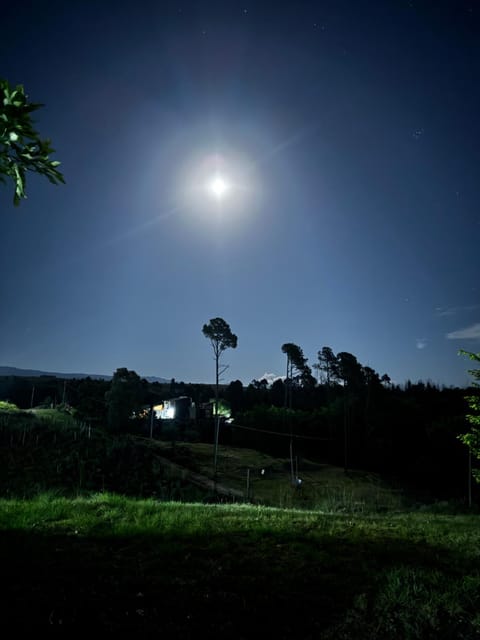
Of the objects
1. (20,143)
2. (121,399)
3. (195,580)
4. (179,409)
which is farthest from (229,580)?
(179,409)

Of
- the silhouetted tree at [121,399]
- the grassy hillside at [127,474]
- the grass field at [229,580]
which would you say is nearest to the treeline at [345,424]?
the silhouetted tree at [121,399]

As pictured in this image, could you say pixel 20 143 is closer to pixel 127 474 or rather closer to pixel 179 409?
pixel 127 474

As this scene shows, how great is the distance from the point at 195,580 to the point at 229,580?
14.7 inches

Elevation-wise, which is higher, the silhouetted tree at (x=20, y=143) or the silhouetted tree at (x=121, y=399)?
the silhouetted tree at (x=20, y=143)

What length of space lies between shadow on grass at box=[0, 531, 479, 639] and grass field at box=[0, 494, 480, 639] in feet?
0.04

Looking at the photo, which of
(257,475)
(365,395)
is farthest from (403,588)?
(365,395)

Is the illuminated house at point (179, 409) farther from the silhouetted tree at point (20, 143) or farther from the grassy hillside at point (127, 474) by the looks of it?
the silhouetted tree at point (20, 143)

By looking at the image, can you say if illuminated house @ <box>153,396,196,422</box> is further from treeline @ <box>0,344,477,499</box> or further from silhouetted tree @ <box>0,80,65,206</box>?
silhouetted tree @ <box>0,80,65,206</box>

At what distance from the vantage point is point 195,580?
395 centimetres

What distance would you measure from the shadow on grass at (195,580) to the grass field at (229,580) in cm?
1

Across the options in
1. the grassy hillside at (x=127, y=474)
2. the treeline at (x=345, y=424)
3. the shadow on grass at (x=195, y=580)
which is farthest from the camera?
the treeline at (x=345, y=424)

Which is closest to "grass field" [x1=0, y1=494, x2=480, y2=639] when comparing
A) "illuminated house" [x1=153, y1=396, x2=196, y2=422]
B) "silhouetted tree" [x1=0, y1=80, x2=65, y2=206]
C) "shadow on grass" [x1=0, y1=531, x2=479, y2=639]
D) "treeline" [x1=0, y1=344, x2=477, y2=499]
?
"shadow on grass" [x1=0, y1=531, x2=479, y2=639]

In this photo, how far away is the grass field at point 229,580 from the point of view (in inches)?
123

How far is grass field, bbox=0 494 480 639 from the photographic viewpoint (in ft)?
10.3
